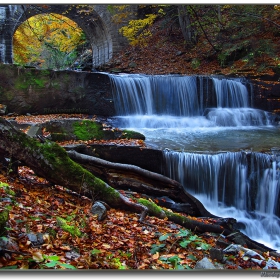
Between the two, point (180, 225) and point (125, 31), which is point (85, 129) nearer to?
point (180, 225)

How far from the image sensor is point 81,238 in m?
2.77

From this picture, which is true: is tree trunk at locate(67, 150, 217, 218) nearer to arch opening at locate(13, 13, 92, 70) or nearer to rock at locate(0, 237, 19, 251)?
rock at locate(0, 237, 19, 251)

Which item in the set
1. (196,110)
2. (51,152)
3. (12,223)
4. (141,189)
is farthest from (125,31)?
(12,223)

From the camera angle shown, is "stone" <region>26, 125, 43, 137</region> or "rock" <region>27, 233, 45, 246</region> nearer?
"rock" <region>27, 233, 45, 246</region>

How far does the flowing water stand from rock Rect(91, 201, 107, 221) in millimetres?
2674

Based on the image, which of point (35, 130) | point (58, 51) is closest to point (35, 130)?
point (35, 130)

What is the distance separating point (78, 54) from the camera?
67.8 ft

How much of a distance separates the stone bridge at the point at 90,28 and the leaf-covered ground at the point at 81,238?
9.52ft

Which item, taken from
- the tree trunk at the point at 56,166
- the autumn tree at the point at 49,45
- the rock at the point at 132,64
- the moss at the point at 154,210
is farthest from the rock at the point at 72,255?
the rock at the point at 132,64

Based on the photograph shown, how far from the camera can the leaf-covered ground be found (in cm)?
230

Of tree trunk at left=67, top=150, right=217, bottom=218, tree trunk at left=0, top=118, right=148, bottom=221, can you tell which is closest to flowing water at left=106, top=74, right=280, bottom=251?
tree trunk at left=67, top=150, right=217, bottom=218

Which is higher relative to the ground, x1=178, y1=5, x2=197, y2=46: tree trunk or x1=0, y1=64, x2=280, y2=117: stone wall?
x1=178, y1=5, x2=197, y2=46: tree trunk

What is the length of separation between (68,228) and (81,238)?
0.52ft

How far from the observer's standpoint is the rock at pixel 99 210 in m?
3.33
